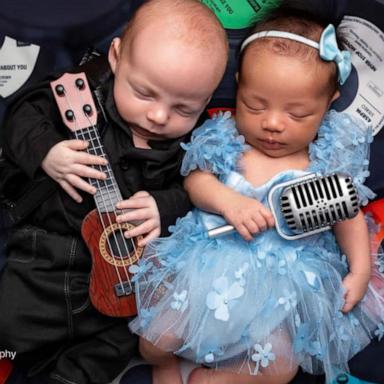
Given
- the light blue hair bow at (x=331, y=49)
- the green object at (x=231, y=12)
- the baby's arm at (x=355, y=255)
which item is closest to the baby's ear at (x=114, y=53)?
the green object at (x=231, y=12)

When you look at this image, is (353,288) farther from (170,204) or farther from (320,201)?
(170,204)

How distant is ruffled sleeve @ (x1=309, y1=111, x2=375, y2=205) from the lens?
4.43ft

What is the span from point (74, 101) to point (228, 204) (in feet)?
1.04

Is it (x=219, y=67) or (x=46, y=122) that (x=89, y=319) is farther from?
(x=219, y=67)

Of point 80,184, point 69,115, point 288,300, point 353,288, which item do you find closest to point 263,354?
point 288,300

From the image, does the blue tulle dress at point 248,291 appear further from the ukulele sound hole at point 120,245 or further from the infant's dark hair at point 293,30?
the infant's dark hair at point 293,30

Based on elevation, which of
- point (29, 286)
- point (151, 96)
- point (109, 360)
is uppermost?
point (151, 96)

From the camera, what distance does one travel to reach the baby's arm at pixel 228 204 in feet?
4.18

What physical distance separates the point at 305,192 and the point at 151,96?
0.30m

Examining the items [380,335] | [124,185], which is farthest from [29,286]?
[380,335]

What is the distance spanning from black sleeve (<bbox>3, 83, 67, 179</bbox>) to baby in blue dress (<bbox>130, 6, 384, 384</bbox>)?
9.5 inches

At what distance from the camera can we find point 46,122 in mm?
1354

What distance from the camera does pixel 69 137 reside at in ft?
4.48

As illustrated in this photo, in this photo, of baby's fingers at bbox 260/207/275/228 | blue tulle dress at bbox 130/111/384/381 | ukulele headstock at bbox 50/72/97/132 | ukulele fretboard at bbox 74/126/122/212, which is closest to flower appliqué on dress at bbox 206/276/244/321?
blue tulle dress at bbox 130/111/384/381
